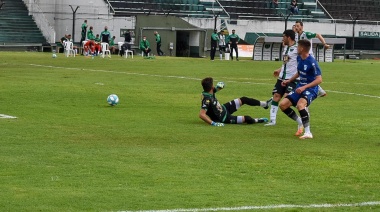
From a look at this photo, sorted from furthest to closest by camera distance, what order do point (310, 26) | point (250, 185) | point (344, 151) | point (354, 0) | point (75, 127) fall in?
1. point (354, 0)
2. point (310, 26)
3. point (75, 127)
4. point (344, 151)
5. point (250, 185)

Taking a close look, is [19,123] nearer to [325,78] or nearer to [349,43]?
[325,78]

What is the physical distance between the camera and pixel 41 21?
69.1 meters

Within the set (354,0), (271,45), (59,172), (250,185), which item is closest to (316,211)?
(250,185)

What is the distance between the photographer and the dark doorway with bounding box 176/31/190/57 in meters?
70.0

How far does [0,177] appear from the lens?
10.3 metres

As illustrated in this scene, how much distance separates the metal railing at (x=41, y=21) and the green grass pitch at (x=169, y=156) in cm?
4418

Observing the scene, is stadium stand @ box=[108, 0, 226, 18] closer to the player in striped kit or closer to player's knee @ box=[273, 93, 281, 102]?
the player in striped kit

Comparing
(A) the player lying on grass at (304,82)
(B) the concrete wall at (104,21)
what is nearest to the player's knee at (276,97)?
(A) the player lying on grass at (304,82)

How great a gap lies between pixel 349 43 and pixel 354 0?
5714 millimetres

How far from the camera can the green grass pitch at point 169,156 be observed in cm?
936

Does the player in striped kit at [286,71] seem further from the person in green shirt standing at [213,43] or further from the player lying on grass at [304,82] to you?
the person in green shirt standing at [213,43]

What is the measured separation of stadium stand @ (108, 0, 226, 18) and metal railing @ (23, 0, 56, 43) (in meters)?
5.28

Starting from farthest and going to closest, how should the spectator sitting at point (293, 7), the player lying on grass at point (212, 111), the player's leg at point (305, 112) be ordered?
the spectator sitting at point (293, 7)
the player lying on grass at point (212, 111)
the player's leg at point (305, 112)

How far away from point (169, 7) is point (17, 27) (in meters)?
12.8
